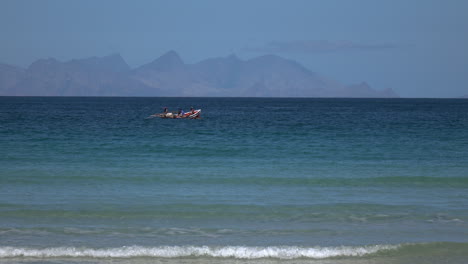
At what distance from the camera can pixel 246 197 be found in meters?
15.8

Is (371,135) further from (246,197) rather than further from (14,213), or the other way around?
(14,213)

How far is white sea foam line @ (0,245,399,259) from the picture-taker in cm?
1062

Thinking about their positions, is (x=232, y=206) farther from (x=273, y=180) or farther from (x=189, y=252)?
(x=273, y=180)

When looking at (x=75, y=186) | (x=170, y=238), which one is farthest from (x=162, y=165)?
(x=170, y=238)

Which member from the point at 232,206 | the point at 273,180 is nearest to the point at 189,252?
the point at 232,206

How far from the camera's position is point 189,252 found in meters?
10.8

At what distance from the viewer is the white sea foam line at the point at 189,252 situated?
418 inches

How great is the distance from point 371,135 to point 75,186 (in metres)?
24.9

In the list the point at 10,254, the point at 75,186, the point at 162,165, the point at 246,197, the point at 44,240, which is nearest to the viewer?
the point at 10,254

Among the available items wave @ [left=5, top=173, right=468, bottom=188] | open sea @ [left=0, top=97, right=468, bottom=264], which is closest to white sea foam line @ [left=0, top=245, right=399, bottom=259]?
open sea @ [left=0, top=97, right=468, bottom=264]

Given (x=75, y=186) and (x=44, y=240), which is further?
(x=75, y=186)

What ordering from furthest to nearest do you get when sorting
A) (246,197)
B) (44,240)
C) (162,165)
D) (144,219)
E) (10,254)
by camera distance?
1. (162,165)
2. (246,197)
3. (144,219)
4. (44,240)
5. (10,254)

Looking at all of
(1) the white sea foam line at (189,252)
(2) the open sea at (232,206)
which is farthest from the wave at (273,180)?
(1) the white sea foam line at (189,252)

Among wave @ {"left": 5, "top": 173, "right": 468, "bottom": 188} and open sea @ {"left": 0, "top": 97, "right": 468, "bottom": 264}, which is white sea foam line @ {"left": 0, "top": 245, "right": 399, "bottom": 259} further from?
wave @ {"left": 5, "top": 173, "right": 468, "bottom": 188}
